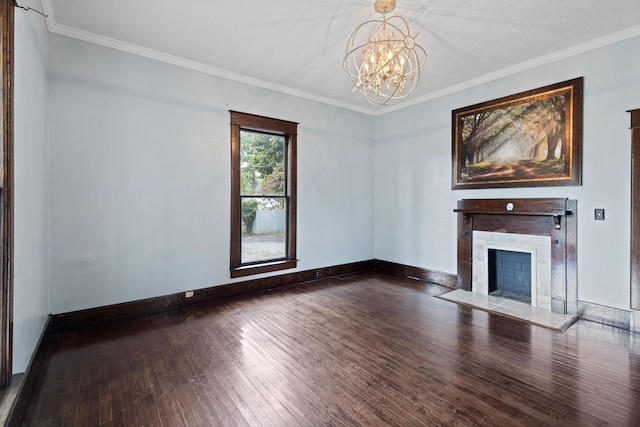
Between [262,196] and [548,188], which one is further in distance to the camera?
[262,196]

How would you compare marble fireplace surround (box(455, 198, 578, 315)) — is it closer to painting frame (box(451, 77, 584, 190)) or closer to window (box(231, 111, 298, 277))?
painting frame (box(451, 77, 584, 190))

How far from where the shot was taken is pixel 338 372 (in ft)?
8.00

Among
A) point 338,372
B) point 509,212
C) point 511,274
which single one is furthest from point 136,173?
point 511,274

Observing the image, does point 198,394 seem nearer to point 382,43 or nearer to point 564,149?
point 382,43

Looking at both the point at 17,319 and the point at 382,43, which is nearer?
the point at 17,319

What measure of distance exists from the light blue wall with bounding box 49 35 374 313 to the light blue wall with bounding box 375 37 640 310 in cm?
221

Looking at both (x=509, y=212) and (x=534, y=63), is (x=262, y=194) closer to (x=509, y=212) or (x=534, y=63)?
(x=509, y=212)

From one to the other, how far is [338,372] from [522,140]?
→ 3779 mm

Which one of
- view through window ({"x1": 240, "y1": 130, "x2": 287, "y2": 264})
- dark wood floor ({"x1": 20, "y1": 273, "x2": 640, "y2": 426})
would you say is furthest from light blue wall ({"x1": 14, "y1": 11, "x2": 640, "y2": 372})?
dark wood floor ({"x1": 20, "y1": 273, "x2": 640, "y2": 426})

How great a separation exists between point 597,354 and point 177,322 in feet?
13.6

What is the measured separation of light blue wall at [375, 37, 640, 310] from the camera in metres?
3.32

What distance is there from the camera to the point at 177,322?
3.45 meters

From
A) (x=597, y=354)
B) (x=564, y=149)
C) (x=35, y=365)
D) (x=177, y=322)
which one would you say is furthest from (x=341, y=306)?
(x=564, y=149)

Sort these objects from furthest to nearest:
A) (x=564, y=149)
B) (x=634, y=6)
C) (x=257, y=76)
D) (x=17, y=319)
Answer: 1. (x=257, y=76)
2. (x=564, y=149)
3. (x=634, y=6)
4. (x=17, y=319)
